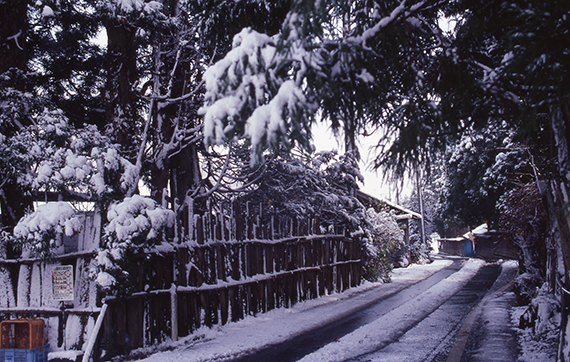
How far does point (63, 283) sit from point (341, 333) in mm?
4515

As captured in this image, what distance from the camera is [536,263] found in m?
8.99

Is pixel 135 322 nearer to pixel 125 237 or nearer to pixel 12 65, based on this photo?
pixel 125 237

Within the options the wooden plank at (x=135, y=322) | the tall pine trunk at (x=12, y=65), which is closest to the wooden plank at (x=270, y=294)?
the wooden plank at (x=135, y=322)

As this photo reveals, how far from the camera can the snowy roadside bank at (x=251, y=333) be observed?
6.02 meters

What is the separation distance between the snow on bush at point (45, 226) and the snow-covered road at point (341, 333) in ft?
7.23

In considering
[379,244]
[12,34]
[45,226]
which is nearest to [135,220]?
[45,226]

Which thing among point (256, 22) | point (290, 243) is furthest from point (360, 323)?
point (256, 22)

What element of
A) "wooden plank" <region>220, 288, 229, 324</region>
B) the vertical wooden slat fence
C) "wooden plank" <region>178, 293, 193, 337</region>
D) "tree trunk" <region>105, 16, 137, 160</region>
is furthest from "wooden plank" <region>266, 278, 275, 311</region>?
"tree trunk" <region>105, 16, 137, 160</region>

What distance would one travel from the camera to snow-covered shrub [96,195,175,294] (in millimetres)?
5586

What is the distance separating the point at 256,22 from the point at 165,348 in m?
4.98

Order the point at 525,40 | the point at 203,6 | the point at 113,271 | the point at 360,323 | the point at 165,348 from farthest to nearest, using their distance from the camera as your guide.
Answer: the point at 360,323 < the point at 165,348 < the point at 113,271 < the point at 203,6 < the point at 525,40

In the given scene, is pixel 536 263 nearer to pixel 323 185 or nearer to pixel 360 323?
pixel 360 323

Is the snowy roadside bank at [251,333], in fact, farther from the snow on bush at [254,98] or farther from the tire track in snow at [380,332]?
the snow on bush at [254,98]

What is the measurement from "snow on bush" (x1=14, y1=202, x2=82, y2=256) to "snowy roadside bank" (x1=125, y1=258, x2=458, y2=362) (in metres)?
2.07
